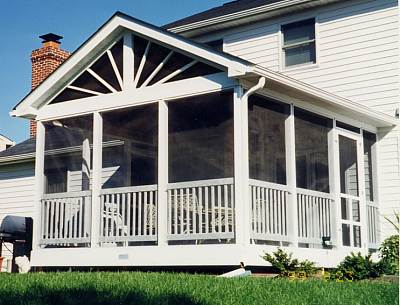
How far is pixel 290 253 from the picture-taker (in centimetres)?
1145

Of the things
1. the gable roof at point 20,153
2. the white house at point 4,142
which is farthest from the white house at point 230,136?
the white house at point 4,142

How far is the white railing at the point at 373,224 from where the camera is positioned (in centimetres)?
1459

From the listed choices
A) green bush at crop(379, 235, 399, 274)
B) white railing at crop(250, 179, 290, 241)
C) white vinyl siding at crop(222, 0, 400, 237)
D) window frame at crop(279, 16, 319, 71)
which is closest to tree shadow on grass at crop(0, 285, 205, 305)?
white railing at crop(250, 179, 290, 241)

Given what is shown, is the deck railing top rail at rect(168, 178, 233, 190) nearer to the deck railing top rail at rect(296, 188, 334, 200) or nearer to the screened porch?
the screened porch

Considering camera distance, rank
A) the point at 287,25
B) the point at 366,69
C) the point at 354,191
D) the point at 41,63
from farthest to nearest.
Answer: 1. the point at 41,63
2. the point at 287,25
3. the point at 366,69
4. the point at 354,191

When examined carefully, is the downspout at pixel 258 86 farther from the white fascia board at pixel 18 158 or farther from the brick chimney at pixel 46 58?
the brick chimney at pixel 46 58

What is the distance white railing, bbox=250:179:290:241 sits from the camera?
36.4ft

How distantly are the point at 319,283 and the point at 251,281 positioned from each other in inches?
36.2

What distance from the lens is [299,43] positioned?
16766 millimetres

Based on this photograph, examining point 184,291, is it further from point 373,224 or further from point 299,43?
point 299,43

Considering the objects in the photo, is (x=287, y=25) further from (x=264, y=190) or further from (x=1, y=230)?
(x=1, y=230)

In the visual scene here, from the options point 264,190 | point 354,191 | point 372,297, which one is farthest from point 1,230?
point 372,297

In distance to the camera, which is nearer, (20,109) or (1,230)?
(20,109)

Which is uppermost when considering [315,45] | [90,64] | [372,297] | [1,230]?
[315,45]
